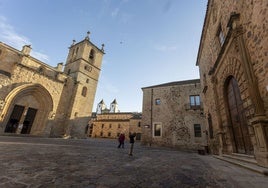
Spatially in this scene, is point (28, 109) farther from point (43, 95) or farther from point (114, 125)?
point (114, 125)

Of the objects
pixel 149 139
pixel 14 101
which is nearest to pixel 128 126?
pixel 149 139

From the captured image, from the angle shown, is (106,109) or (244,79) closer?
(244,79)

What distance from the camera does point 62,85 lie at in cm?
2011

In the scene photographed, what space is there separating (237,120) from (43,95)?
21144 mm

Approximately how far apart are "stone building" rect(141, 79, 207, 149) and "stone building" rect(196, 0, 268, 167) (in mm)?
9081

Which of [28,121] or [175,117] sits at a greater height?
[175,117]

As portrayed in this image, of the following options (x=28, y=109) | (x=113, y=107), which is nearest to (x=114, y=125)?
(x=113, y=107)

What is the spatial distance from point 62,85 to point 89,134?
30600mm

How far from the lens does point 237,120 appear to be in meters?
5.87

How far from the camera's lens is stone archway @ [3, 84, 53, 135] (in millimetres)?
15344

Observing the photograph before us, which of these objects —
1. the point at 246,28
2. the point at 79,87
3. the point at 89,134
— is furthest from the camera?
the point at 89,134

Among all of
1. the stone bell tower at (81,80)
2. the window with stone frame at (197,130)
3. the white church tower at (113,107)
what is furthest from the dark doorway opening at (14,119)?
the white church tower at (113,107)

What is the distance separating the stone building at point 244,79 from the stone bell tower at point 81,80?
19586mm

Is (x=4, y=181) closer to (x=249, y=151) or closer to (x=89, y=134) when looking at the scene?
(x=249, y=151)
